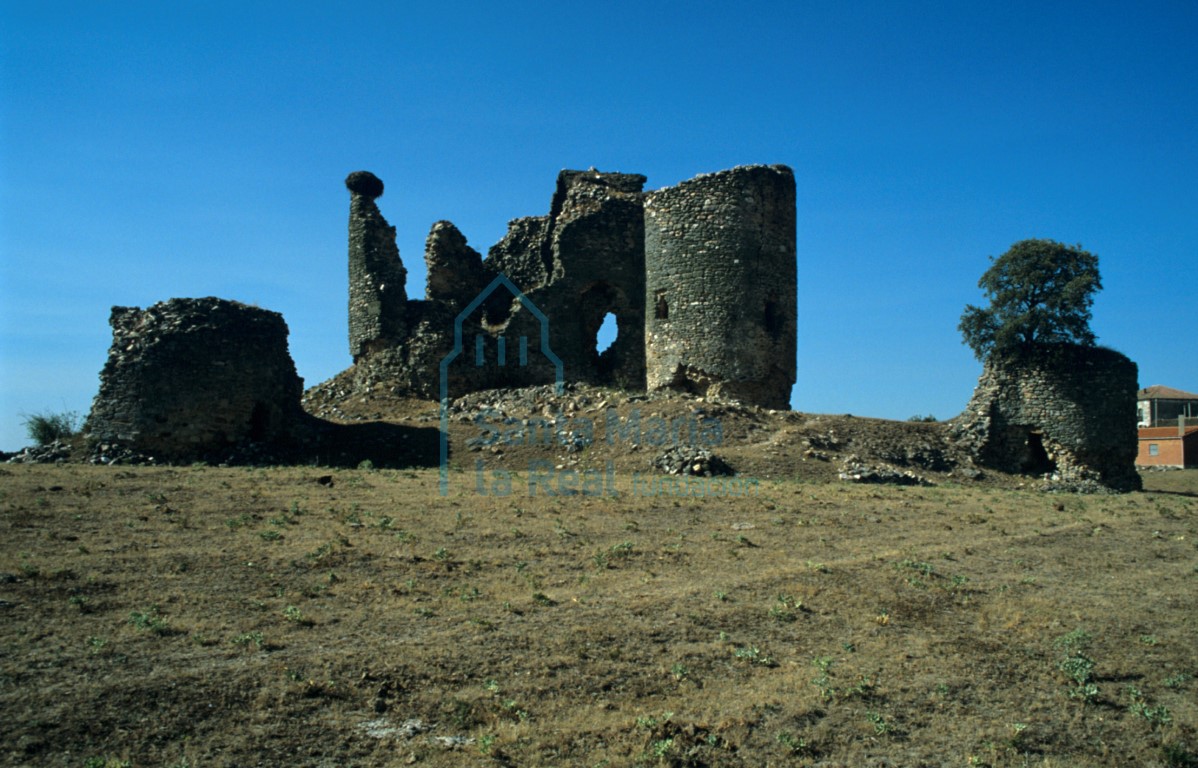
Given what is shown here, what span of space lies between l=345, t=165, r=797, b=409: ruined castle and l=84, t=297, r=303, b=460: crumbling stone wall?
19.4 ft

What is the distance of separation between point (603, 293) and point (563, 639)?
63.3 ft

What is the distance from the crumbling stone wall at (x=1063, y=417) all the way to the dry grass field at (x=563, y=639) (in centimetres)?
829

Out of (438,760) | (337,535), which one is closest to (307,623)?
(438,760)

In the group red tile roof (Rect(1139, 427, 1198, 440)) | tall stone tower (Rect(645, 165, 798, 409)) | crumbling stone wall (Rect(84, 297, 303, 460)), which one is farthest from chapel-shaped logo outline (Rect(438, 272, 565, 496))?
red tile roof (Rect(1139, 427, 1198, 440))

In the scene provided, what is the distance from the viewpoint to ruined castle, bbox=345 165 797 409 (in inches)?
798

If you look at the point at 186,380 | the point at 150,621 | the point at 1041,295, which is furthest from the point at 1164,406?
the point at 150,621

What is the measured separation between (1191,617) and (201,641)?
835 cm

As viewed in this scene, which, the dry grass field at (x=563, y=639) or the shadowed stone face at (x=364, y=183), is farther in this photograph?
the shadowed stone face at (x=364, y=183)

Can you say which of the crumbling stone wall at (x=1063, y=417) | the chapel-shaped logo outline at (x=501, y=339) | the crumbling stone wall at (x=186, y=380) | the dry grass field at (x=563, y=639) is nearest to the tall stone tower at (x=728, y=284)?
the chapel-shaped logo outline at (x=501, y=339)

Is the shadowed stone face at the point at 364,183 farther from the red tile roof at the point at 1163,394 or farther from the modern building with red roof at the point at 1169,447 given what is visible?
the red tile roof at the point at 1163,394

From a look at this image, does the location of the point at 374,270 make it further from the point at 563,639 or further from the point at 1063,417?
the point at 563,639

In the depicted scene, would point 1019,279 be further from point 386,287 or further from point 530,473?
point 386,287

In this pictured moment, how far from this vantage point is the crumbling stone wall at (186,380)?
15945 mm

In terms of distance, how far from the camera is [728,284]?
20125 mm
